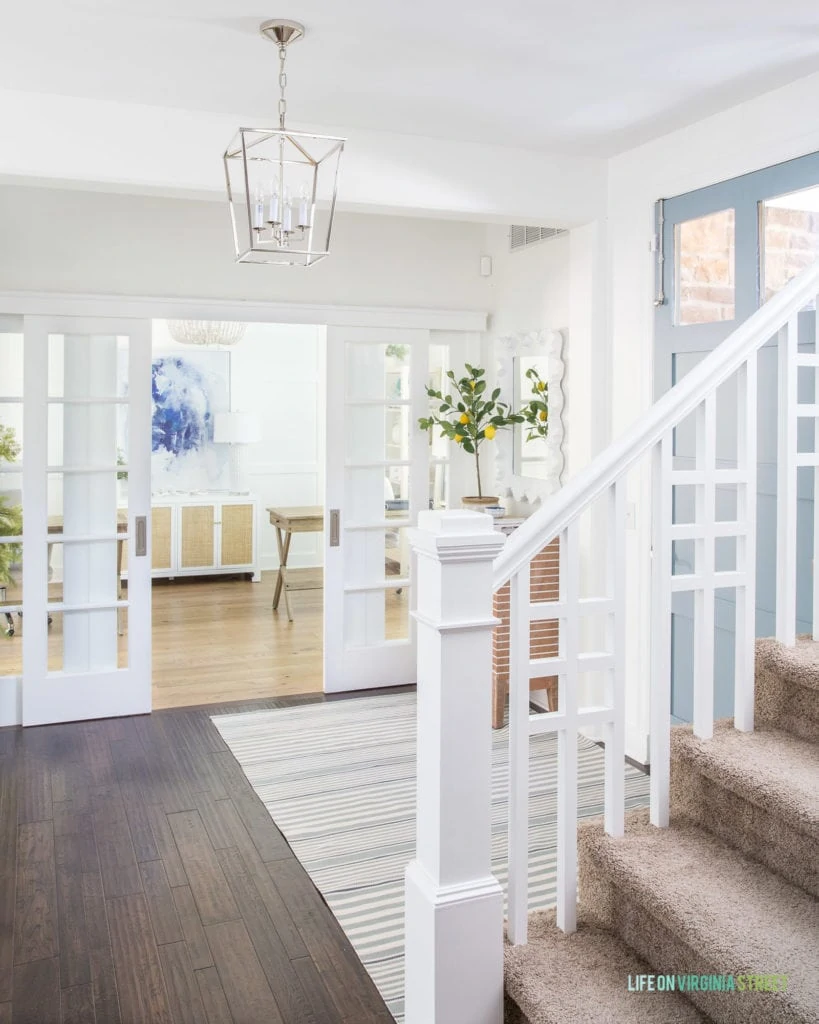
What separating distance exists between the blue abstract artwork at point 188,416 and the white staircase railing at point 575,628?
7.10 meters

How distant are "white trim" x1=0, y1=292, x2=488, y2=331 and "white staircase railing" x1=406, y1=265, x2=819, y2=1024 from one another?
10.6 feet

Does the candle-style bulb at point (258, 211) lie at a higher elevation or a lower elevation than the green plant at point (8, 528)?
higher

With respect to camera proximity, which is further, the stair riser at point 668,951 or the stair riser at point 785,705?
the stair riser at point 785,705

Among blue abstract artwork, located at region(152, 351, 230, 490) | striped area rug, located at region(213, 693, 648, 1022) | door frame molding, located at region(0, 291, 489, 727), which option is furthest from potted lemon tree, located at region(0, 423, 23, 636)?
blue abstract artwork, located at region(152, 351, 230, 490)

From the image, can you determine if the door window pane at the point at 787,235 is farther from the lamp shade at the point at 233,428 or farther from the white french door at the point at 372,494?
the lamp shade at the point at 233,428

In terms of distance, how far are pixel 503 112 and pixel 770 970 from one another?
2964 mm

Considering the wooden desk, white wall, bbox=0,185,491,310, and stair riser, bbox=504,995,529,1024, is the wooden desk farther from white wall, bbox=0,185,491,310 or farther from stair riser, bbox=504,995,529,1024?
stair riser, bbox=504,995,529,1024

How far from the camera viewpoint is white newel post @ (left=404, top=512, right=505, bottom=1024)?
1.82 meters

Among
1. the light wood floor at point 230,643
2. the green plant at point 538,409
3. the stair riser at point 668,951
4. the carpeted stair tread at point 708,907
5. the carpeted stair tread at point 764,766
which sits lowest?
the light wood floor at point 230,643

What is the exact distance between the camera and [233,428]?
868 centimetres

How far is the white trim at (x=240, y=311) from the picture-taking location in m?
4.58

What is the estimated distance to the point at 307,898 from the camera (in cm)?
296

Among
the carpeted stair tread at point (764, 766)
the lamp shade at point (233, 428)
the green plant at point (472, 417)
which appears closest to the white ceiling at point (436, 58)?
the green plant at point (472, 417)

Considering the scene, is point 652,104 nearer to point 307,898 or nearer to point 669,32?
point 669,32
